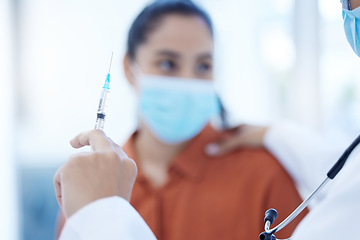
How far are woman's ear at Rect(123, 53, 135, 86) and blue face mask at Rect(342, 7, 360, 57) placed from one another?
0.64 meters

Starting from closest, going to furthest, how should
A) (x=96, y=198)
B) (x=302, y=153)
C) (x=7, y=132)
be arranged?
1. (x=96, y=198)
2. (x=302, y=153)
3. (x=7, y=132)

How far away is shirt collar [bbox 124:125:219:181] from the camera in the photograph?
113 cm

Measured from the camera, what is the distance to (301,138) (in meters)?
1.13

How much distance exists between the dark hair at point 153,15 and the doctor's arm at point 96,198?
625 millimetres

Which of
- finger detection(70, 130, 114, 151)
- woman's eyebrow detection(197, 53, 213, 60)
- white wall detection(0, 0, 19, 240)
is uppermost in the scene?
woman's eyebrow detection(197, 53, 213, 60)

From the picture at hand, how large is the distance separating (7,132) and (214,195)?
111cm

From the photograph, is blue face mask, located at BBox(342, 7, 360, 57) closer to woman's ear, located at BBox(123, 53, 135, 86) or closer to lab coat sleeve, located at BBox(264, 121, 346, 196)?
lab coat sleeve, located at BBox(264, 121, 346, 196)

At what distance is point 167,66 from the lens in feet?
3.66

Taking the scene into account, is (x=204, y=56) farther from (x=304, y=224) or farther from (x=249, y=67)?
(x=249, y=67)

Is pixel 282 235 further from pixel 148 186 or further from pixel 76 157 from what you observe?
pixel 148 186

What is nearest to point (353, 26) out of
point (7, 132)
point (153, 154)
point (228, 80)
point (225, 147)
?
point (225, 147)

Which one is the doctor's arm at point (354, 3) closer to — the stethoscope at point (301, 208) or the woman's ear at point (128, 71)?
the stethoscope at point (301, 208)

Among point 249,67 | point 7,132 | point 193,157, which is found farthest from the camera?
point 249,67

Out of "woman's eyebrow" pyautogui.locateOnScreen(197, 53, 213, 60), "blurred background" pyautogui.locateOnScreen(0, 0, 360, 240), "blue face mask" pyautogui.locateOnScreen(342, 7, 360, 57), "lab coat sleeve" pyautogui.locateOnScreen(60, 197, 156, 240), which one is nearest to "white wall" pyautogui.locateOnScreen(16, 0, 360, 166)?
"blurred background" pyautogui.locateOnScreen(0, 0, 360, 240)
